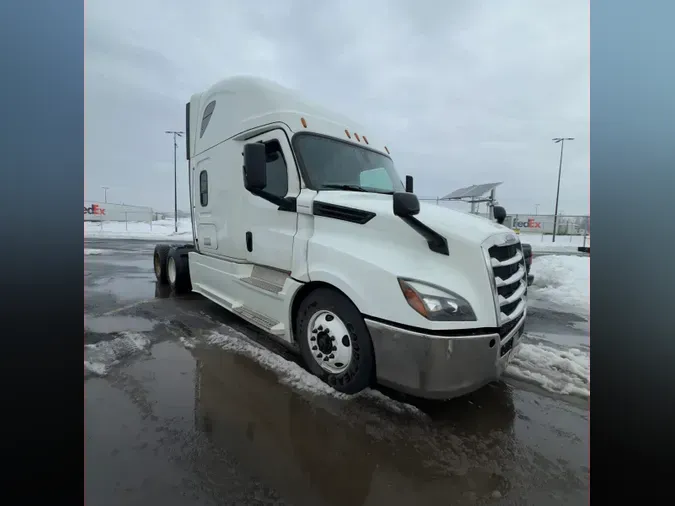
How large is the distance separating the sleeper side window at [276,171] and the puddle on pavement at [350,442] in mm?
2078

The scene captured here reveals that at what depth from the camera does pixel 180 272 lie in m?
6.55

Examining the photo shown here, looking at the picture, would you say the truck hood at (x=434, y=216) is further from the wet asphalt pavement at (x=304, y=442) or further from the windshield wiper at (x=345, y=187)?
the wet asphalt pavement at (x=304, y=442)

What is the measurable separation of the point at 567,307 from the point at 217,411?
6.72 meters

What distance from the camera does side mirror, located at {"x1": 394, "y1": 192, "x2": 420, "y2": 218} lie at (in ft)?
8.42

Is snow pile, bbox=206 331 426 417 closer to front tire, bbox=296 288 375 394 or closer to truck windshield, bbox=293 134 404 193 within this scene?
front tire, bbox=296 288 375 394

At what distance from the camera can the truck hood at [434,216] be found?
262 cm

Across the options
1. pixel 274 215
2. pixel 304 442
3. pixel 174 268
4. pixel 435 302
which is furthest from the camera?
pixel 174 268

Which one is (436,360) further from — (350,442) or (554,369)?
(554,369)

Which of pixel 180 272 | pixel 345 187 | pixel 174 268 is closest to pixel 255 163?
pixel 345 187

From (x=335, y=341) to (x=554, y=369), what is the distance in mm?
2522

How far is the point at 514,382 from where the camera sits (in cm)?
325

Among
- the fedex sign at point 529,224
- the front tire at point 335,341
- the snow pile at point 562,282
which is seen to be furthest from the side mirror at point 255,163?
the fedex sign at point 529,224

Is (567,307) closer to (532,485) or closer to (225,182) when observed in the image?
(532,485)

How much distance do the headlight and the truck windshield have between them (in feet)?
5.38
